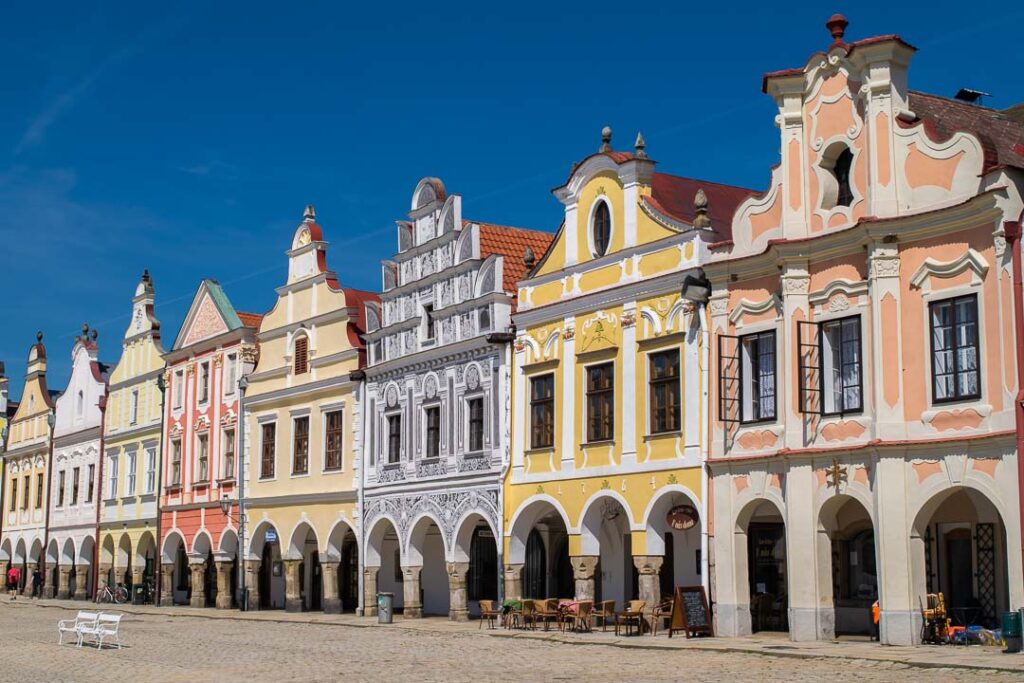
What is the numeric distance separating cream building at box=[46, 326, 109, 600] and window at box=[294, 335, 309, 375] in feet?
54.0

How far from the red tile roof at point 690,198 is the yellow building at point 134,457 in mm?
25454

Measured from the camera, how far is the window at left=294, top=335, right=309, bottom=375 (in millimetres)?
44312

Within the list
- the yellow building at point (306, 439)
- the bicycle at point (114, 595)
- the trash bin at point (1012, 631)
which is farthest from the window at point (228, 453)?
the trash bin at point (1012, 631)

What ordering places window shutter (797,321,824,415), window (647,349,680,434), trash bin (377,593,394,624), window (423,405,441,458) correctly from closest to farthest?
window shutter (797,321,824,415), window (647,349,680,434), trash bin (377,593,394,624), window (423,405,441,458)

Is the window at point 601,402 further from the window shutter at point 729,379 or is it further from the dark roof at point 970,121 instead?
the dark roof at point 970,121

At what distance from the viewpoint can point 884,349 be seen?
2512cm

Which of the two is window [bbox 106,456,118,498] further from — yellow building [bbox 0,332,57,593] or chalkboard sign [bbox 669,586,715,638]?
chalkboard sign [bbox 669,586,715,638]

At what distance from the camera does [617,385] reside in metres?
31.8

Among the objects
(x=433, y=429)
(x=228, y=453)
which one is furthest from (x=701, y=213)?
(x=228, y=453)

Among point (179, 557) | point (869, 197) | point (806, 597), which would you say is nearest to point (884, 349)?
point (869, 197)

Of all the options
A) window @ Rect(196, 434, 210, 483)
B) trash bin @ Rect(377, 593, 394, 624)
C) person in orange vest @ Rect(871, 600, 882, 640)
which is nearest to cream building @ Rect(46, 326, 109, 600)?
window @ Rect(196, 434, 210, 483)

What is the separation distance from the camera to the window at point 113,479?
5584 centimetres

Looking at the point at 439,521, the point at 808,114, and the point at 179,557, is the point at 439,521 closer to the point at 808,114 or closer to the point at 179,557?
the point at 808,114

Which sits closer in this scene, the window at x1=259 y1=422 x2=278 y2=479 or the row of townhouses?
the row of townhouses
